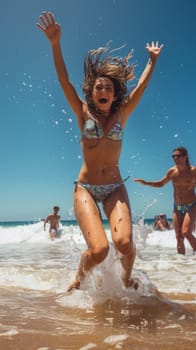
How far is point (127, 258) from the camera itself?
4.00 meters

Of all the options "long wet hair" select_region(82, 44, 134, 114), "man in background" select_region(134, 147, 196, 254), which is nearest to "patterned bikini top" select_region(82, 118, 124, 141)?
"long wet hair" select_region(82, 44, 134, 114)

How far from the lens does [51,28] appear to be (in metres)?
4.50

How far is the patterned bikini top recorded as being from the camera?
4.24 meters

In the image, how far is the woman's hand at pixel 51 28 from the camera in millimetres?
4453

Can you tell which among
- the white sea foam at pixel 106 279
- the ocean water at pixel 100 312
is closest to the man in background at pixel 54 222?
the white sea foam at pixel 106 279

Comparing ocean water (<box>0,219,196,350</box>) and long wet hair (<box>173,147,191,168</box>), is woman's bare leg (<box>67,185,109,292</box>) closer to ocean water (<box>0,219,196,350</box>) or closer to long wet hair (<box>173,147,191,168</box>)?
ocean water (<box>0,219,196,350</box>)

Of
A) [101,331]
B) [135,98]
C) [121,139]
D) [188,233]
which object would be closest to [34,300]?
[101,331]

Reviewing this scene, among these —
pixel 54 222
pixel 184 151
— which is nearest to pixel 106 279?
pixel 184 151

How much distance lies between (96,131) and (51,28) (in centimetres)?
140

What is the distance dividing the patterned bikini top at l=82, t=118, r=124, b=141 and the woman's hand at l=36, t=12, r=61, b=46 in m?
1.07

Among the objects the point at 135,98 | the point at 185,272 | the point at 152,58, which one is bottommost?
the point at 185,272

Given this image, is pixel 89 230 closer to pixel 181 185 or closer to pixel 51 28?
pixel 51 28

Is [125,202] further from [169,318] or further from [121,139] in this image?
[169,318]

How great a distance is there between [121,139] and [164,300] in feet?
6.39
